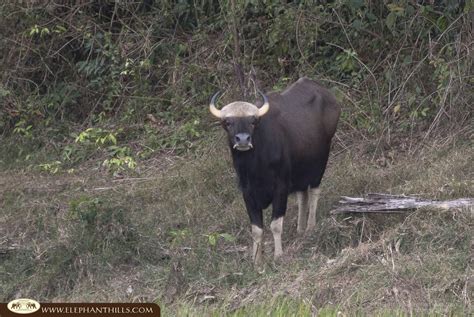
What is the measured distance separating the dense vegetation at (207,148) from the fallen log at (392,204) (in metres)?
0.10

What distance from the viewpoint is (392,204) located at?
820 cm

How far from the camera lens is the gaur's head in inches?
313

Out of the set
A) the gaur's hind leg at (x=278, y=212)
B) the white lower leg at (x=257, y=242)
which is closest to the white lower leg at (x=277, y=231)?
the gaur's hind leg at (x=278, y=212)

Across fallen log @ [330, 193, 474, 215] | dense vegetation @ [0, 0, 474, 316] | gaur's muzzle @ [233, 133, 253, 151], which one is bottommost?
dense vegetation @ [0, 0, 474, 316]

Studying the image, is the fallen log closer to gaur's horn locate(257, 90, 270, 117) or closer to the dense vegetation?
the dense vegetation

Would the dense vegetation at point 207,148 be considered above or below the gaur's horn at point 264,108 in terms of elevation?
below

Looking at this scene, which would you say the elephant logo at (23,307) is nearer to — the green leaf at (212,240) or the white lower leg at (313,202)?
the green leaf at (212,240)

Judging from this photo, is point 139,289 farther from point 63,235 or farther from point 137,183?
point 137,183

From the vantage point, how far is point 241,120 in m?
8.10

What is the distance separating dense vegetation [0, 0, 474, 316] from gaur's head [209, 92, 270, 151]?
2.96 ft

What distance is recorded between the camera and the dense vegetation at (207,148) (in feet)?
24.9

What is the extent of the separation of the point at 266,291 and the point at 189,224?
2.28 metres

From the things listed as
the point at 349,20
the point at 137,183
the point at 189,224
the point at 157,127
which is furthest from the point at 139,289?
the point at 349,20

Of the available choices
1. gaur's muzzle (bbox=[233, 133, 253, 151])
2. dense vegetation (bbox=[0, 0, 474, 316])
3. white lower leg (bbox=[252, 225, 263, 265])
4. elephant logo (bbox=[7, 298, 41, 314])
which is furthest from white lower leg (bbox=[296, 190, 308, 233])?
elephant logo (bbox=[7, 298, 41, 314])
